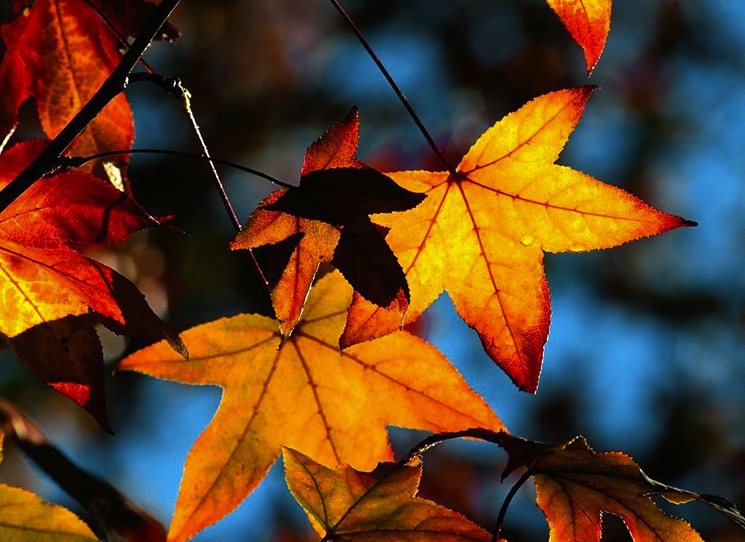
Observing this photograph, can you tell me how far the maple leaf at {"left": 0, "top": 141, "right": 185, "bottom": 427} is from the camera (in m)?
0.93

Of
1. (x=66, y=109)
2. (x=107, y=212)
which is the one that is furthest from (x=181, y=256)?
(x=107, y=212)

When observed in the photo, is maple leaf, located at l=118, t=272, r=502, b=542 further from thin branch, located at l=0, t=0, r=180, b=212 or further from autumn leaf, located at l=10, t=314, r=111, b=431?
thin branch, located at l=0, t=0, r=180, b=212

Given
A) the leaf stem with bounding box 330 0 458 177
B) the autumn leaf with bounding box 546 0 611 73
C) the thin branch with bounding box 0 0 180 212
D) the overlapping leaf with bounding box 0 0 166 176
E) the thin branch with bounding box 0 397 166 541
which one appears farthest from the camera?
the thin branch with bounding box 0 397 166 541

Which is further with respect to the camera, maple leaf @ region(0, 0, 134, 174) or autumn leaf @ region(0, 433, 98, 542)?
maple leaf @ region(0, 0, 134, 174)

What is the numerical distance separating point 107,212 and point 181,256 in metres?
3.90

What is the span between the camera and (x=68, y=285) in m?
0.97

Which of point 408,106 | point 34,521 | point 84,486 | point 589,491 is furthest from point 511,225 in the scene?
point 84,486

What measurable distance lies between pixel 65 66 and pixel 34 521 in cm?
73

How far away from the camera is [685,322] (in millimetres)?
6586

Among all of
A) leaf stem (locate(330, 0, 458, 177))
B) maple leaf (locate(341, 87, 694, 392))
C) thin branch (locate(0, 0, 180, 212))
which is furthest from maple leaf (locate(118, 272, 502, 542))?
thin branch (locate(0, 0, 180, 212))

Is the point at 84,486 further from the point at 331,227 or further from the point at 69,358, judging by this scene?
the point at 331,227

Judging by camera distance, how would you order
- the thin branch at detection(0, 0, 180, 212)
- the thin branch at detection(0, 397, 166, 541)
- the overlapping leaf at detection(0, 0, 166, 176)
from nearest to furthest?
the thin branch at detection(0, 0, 180, 212) → the overlapping leaf at detection(0, 0, 166, 176) → the thin branch at detection(0, 397, 166, 541)

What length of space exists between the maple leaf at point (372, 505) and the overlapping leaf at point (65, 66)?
63cm

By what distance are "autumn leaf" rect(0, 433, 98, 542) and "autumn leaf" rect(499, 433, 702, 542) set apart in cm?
52
